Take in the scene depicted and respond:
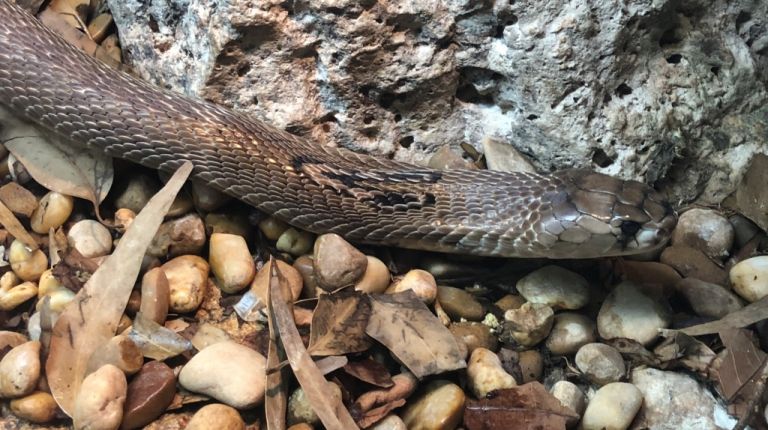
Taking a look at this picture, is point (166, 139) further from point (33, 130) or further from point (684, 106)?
point (684, 106)

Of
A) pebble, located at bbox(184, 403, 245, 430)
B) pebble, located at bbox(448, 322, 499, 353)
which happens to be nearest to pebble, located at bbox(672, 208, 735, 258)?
pebble, located at bbox(448, 322, 499, 353)

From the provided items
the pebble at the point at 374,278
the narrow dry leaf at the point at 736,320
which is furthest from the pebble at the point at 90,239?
the narrow dry leaf at the point at 736,320

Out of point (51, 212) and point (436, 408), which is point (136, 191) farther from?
point (436, 408)

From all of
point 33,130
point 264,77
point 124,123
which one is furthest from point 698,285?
point 33,130

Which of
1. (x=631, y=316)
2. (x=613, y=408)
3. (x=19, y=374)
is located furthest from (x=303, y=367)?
(x=631, y=316)

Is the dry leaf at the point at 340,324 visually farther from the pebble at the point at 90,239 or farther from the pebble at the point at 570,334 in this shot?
the pebble at the point at 90,239

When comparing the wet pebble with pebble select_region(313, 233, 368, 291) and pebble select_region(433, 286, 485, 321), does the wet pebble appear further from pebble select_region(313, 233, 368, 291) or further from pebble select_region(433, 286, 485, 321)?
pebble select_region(313, 233, 368, 291)
